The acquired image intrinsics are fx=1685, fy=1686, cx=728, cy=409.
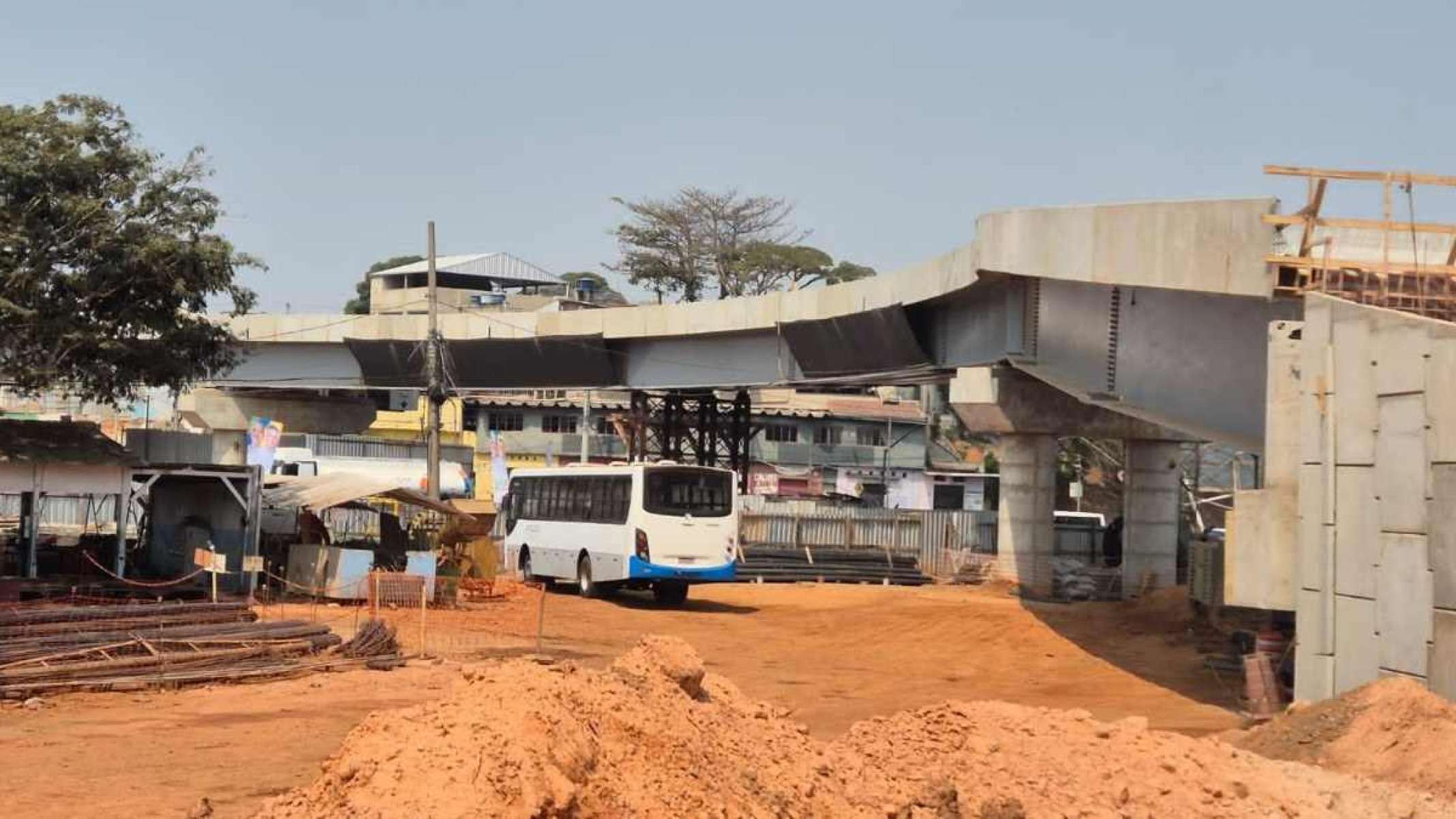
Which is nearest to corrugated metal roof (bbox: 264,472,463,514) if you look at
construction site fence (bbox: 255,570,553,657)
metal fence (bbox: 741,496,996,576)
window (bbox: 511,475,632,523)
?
construction site fence (bbox: 255,570,553,657)

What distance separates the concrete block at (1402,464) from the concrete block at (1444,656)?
95 centimetres

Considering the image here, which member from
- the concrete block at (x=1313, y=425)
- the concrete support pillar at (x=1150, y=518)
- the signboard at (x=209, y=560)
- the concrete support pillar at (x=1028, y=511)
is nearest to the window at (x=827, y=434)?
the concrete support pillar at (x=1028, y=511)

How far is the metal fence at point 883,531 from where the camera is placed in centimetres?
4859

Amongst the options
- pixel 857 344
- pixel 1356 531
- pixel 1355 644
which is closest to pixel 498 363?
pixel 857 344

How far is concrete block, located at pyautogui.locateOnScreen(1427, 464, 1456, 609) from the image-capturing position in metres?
16.5

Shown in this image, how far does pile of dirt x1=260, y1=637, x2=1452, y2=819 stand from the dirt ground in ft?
4.97

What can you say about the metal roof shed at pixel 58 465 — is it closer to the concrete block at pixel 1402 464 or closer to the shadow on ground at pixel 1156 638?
the shadow on ground at pixel 1156 638

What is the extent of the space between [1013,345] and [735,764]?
2059 centimetres

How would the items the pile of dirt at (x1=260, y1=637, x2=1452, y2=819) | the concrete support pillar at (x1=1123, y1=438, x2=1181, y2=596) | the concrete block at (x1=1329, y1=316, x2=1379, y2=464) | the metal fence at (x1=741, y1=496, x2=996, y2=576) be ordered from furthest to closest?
the metal fence at (x1=741, y1=496, x2=996, y2=576), the concrete support pillar at (x1=1123, y1=438, x2=1181, y2=596), the concrete block at (x1=1329, y1=316, x2=1379, y2=464), the pile of dirt at (x1=260, y1=637, x2=1452, y2=819)

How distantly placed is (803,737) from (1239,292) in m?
10.7

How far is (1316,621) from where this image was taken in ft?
61.6

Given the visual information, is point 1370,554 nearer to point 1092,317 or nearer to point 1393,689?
point 1393,689

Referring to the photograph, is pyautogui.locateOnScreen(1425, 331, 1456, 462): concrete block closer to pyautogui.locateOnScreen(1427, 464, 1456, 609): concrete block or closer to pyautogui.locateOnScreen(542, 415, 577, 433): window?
pyautogui.locateOnScreen(1427, 464, 1456, 609): concrete block

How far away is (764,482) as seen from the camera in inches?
2744
